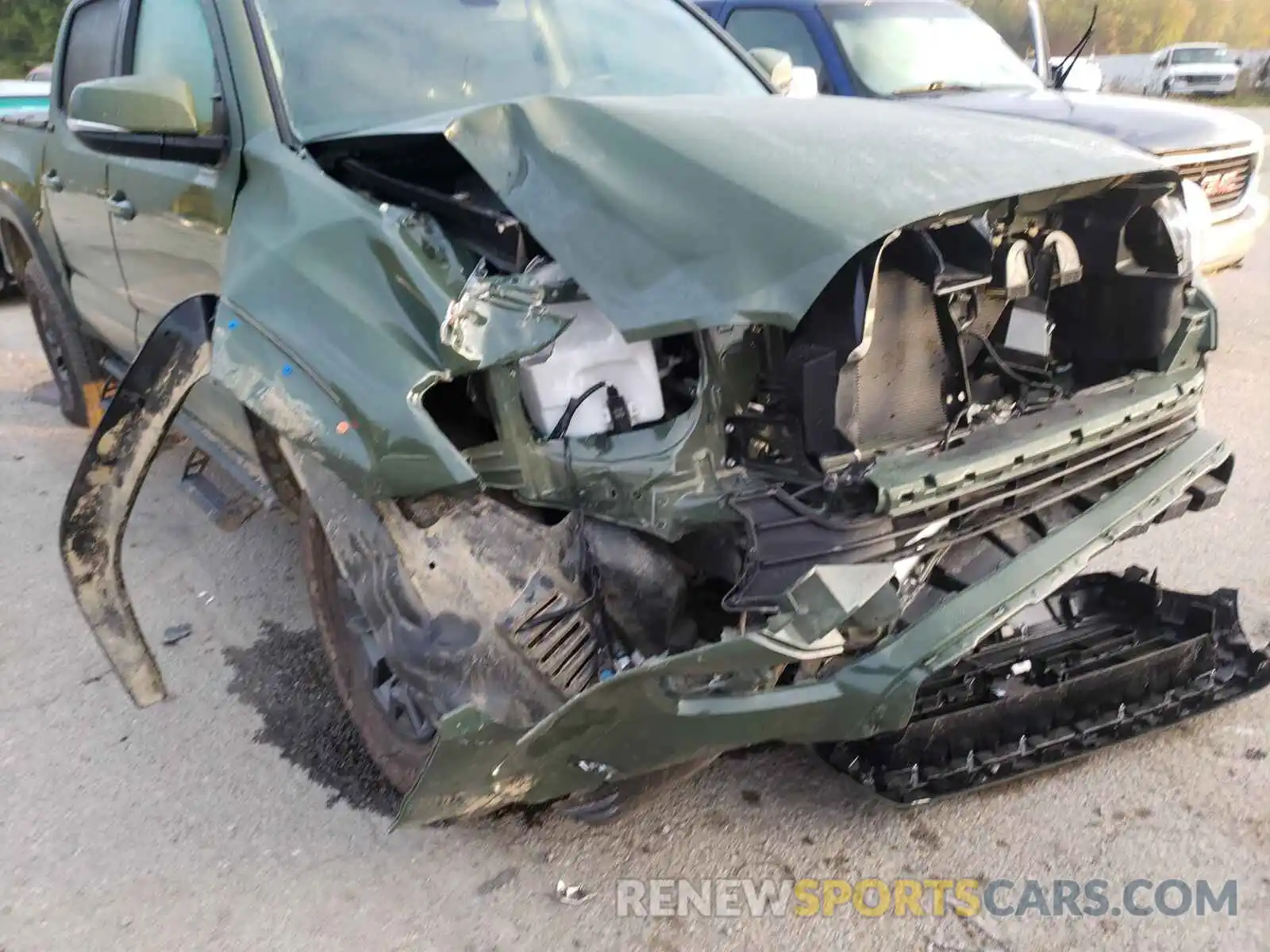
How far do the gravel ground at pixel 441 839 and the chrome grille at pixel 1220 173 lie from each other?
395 centimetres

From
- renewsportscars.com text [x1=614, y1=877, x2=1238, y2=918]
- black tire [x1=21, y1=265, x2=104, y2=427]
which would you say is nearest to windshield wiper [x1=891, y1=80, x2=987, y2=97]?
black tire [x1=21, y1=265, x2=104, y2=427]

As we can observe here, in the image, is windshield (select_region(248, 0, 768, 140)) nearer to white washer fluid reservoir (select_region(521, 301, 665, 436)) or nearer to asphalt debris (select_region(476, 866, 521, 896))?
white washer fluid reservoir (select_region(521, 301, 665, 436))

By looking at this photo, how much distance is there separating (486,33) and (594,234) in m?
1.50

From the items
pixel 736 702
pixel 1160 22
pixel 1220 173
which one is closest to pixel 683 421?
pixel 736 702

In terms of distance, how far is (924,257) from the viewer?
2125mm

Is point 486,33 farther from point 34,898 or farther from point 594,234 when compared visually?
point 34,898

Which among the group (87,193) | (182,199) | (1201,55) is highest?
(182,199)

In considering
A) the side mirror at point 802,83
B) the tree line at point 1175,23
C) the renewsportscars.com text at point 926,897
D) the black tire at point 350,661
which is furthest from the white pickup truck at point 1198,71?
the black tire at point 350,661

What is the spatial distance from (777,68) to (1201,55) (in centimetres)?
2525

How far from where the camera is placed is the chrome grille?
19.3 feet

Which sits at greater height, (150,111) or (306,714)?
(150,111)

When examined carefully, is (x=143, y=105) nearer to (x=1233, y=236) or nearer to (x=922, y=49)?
(x=922, y=49)

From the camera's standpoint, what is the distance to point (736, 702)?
199cm

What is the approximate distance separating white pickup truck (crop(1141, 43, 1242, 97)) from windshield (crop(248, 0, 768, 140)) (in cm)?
2453
